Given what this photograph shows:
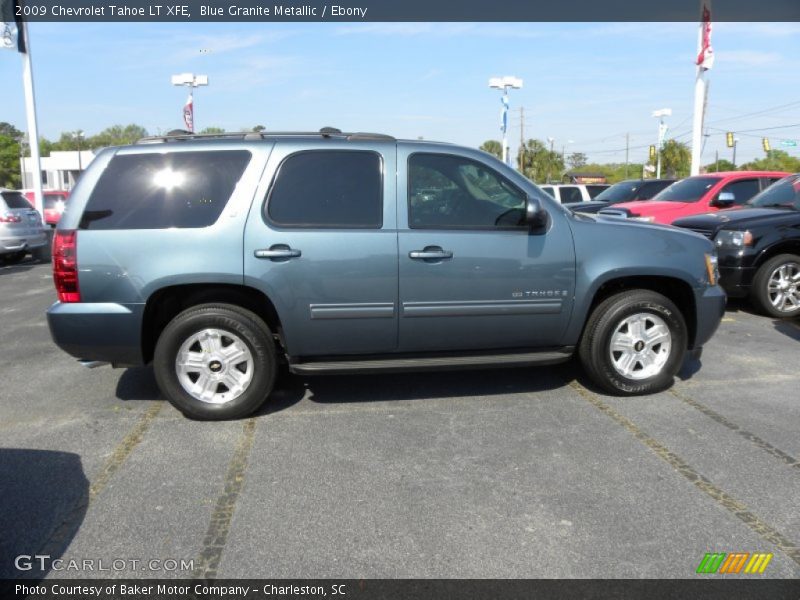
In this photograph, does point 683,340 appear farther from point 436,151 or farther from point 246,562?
point 246,562

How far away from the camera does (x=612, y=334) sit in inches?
186

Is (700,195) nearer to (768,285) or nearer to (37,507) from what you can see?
(768,285)

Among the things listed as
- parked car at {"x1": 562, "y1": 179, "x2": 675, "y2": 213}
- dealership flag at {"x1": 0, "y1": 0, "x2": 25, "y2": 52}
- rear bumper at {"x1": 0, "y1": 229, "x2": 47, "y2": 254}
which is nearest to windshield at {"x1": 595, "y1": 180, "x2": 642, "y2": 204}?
parked car at {"x1": 562, "y1": 179, "x2": 675, "y2": 213}

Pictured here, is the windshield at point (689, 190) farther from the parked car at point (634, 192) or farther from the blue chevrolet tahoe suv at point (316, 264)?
the blue chevrolet tahoe suv at point (316, 264)

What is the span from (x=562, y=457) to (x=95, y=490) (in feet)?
8.53

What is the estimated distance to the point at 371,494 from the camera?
3.37 metres

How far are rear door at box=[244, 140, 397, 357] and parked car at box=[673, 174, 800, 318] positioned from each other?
4916 millimetres

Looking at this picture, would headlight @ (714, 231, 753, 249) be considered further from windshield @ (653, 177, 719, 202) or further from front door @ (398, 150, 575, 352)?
front door @ (398, 150, 575, 352)

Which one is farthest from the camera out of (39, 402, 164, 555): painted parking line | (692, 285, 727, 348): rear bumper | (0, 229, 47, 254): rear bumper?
(0, 229, 47, 254): rear bumper

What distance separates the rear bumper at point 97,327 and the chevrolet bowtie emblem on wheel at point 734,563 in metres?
3.48

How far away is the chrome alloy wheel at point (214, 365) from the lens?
14.1ft

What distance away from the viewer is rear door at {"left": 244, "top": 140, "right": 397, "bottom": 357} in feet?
13.9

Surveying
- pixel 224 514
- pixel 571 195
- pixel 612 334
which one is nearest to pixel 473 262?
pixel 612 334
